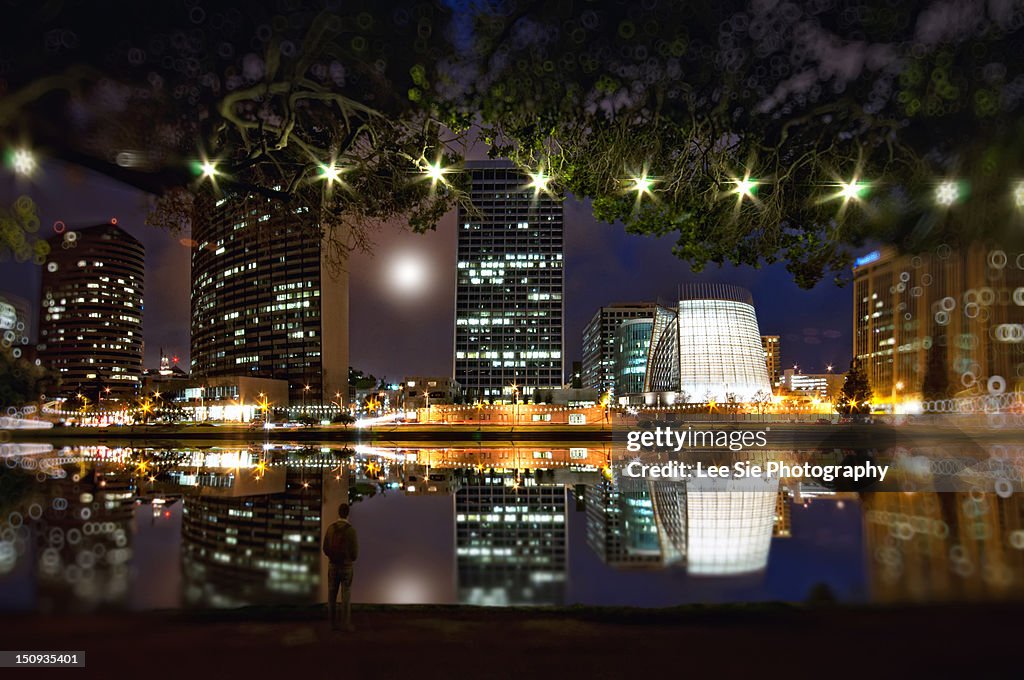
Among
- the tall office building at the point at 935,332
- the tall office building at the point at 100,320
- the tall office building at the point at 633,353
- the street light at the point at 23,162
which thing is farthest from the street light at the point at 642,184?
the tall office building at the point at 633,353

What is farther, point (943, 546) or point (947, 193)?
point (943, 546)

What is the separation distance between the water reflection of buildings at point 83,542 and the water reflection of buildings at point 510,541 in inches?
199

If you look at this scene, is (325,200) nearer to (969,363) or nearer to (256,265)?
(969,363)

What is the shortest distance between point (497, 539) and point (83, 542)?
8305mm

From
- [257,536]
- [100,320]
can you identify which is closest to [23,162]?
[257,536]

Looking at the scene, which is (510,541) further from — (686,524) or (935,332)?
(935,332)

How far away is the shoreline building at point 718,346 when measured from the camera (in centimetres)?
8794

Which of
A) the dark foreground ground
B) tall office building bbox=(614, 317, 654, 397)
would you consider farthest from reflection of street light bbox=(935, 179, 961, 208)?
tall office building bbox=(614, 317, 654, 397)

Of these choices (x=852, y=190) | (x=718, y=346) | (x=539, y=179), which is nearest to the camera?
(x=852, y=190)

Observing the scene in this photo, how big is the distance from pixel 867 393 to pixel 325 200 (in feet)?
312

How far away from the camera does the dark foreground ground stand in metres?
5.61

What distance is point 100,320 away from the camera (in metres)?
78.7

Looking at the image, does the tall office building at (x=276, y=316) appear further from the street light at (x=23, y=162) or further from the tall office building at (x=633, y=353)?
the street light at (x=23, y=162)

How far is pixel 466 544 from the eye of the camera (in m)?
12.0
